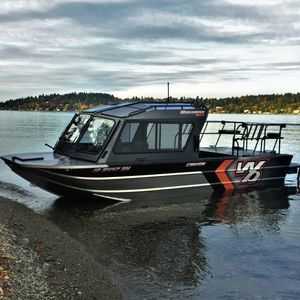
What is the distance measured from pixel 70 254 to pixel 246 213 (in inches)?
245

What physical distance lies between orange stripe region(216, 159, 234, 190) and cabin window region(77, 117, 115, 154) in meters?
4.09

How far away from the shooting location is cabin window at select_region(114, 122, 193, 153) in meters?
12.9

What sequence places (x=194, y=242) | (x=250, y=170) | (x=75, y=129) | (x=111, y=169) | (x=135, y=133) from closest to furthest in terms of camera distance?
(x=194, y=242)
(x=111, y=169)
(x=135, y=133)
(x=75, y=129)
(x=250, y=170)

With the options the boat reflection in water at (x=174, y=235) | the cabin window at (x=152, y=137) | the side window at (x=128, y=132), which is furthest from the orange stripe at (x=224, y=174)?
the side window at (x=128, y=132)

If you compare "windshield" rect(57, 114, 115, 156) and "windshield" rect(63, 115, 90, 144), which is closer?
"windshield" rect(57, 114, 115, 156)

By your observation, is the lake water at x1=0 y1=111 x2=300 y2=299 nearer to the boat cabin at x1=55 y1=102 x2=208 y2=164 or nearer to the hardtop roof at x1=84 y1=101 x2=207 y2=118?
the boat cabin at x1=55 y1=102 x2=208 y2=164

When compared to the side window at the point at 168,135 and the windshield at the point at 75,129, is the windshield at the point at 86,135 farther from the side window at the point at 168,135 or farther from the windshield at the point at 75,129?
the side window at the point at 168,135

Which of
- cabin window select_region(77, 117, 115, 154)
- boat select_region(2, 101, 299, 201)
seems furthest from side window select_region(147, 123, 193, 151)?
cabin window select_region(77, 117, 115, 154)

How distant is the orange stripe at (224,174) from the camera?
48.2 ft

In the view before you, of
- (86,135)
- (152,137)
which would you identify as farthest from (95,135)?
(152,137)

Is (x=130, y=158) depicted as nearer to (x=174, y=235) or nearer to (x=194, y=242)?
(x=174, y=235)

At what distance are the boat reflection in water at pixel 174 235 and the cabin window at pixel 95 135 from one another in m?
1.60

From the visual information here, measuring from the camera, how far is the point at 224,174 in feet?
49.1

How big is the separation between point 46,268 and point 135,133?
648 cm
